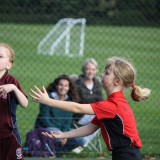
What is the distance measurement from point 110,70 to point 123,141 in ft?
1.78

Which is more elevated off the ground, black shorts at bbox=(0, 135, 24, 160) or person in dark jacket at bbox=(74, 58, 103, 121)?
person in dark jacket at bbox=(74, 58, 103, 121)

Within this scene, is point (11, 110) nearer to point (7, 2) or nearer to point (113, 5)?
point (7, 2)

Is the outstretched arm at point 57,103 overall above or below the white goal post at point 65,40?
below

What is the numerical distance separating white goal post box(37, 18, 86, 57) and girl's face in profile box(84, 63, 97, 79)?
873 cm

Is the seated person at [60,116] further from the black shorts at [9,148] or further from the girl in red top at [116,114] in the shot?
the girl in red top at [116,114]

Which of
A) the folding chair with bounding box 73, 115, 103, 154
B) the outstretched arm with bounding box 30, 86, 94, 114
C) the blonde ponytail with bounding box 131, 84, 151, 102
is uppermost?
the blonde ponytail with bounding box 131, 84, 151, 102

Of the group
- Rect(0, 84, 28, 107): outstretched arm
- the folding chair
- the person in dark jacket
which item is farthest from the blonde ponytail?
the person in dark jacket

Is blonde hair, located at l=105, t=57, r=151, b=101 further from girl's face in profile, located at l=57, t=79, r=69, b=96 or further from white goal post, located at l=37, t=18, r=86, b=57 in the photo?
white goal post, located at l=37, t=18, r=86, b=57

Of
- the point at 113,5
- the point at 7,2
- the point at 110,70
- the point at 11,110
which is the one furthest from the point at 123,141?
the point at 113,5

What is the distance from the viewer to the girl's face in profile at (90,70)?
315 inches

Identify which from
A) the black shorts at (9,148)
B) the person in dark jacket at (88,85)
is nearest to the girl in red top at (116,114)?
the black shorts at (9,148)

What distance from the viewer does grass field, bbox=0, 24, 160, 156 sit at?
8812 mm

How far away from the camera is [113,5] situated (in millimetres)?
16094

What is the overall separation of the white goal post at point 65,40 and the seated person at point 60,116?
919cm
